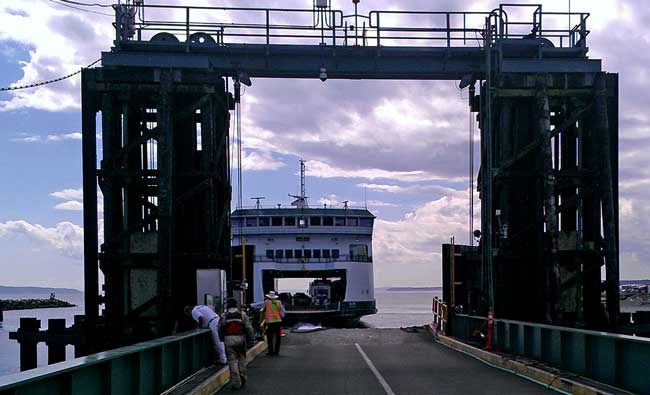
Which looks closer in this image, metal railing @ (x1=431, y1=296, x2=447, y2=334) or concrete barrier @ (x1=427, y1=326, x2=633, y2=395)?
concrete barrier @ (x1=427, y1=326, x2=633, y2=395)

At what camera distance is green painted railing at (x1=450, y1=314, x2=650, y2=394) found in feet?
35.2

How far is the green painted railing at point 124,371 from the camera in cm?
642

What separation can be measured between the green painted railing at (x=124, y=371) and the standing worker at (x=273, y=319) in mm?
4918

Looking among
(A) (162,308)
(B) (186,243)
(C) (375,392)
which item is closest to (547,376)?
(C) (375,392)

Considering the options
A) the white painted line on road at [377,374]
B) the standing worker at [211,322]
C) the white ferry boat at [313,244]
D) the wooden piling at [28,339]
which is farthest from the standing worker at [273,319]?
the white ferry boat at [313,244]

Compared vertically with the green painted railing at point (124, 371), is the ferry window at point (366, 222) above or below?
above

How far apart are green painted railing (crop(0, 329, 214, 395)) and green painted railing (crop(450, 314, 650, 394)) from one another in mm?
6159

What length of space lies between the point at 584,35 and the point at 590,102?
2603 mm

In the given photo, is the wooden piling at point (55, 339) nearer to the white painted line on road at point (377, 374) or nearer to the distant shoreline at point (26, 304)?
the white painted line on road at point (377, 374)

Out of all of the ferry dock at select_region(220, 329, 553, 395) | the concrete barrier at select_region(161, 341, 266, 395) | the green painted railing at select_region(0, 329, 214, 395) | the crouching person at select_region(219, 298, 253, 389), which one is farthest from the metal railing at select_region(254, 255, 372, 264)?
the crouching person at select_region(219, 298, 253, 389)

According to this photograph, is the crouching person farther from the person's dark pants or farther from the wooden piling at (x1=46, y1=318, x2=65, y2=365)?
the wooden piling at (x1=46, y1=318, x2=65, y2=365)

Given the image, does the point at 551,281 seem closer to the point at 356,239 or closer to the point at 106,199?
the point at 106,199

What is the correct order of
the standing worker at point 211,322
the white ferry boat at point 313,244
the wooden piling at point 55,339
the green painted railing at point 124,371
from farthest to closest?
the white ferry boat at point 313,244 → the wooden piling at point 55,339 → the standing worker at point 211,322 → the green painted railing at point 124,371

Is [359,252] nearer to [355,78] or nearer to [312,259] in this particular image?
[312,259]
